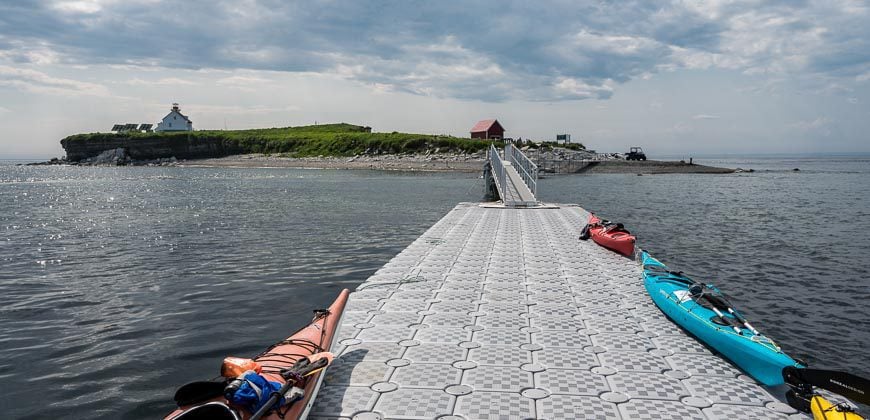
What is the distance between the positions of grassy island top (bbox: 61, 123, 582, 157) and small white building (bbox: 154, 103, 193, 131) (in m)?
9.89

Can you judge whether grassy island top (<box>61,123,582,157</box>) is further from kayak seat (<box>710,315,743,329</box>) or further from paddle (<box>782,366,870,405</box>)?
paddle (<box>782,366,870,405</box>)

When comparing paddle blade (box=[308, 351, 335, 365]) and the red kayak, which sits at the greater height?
the red kayak

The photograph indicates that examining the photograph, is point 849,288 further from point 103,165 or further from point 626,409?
point 103,165

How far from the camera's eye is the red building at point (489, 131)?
102188 millimetres

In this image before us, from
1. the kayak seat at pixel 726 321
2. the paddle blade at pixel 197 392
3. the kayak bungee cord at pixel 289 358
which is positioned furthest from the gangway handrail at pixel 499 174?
the paddle blade at pixel 197 392

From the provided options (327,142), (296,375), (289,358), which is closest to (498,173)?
(289,358)

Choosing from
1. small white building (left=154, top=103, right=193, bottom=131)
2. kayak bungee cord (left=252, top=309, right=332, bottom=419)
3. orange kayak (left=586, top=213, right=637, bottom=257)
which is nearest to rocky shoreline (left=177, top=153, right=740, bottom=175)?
small white building (left=154, top=103, right=193, bottom=131)

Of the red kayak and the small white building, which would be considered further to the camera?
the small white building

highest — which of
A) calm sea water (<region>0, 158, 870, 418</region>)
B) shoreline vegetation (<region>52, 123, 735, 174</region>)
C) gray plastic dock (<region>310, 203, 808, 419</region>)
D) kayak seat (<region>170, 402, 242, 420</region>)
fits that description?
shoreline vegetation (<region>52, 123, 735, 174</region>)

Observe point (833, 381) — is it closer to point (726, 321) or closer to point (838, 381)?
point (838, 381)

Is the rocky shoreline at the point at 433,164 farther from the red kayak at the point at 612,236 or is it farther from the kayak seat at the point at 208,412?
the kayak seat at the point at 208,412

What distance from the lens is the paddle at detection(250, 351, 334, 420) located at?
5.07m

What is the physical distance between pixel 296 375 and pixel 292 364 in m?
0.57


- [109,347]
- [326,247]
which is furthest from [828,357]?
[326,247]
